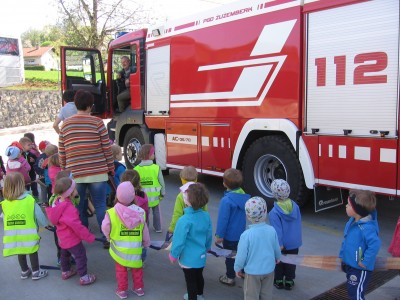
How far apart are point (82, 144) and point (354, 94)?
3154mm

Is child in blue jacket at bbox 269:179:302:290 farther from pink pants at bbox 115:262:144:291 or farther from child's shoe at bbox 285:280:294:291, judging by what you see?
pink pants at bbox 115:262:144:291

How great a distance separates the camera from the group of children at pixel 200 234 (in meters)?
3.15

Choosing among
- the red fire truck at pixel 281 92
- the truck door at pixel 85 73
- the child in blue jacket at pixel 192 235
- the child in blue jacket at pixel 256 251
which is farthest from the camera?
the truck door at pixel 85 73

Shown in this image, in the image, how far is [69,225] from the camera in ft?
12.9

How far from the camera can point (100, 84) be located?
995 cm

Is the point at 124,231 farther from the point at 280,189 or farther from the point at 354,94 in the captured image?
the point at 354,94

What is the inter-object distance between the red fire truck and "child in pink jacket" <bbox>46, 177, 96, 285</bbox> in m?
3.04

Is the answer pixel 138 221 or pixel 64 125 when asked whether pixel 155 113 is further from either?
pixel 138 221

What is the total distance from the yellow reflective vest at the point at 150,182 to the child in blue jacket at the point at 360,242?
254 centimetres

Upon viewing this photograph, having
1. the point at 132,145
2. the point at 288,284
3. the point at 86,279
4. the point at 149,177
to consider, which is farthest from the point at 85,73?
the point at 288,284

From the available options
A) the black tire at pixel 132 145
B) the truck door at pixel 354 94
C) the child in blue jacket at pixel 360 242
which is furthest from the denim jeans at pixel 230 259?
the black tire at pixel 132 145

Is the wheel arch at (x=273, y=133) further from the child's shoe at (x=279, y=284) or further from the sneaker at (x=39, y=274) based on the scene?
the sneaker at (x=39, y=274)

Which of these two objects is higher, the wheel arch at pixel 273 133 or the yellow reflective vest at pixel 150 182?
the wheel arch at pixel 273 133

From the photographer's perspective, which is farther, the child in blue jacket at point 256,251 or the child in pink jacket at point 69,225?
the child in pink jacket at point 69,225
